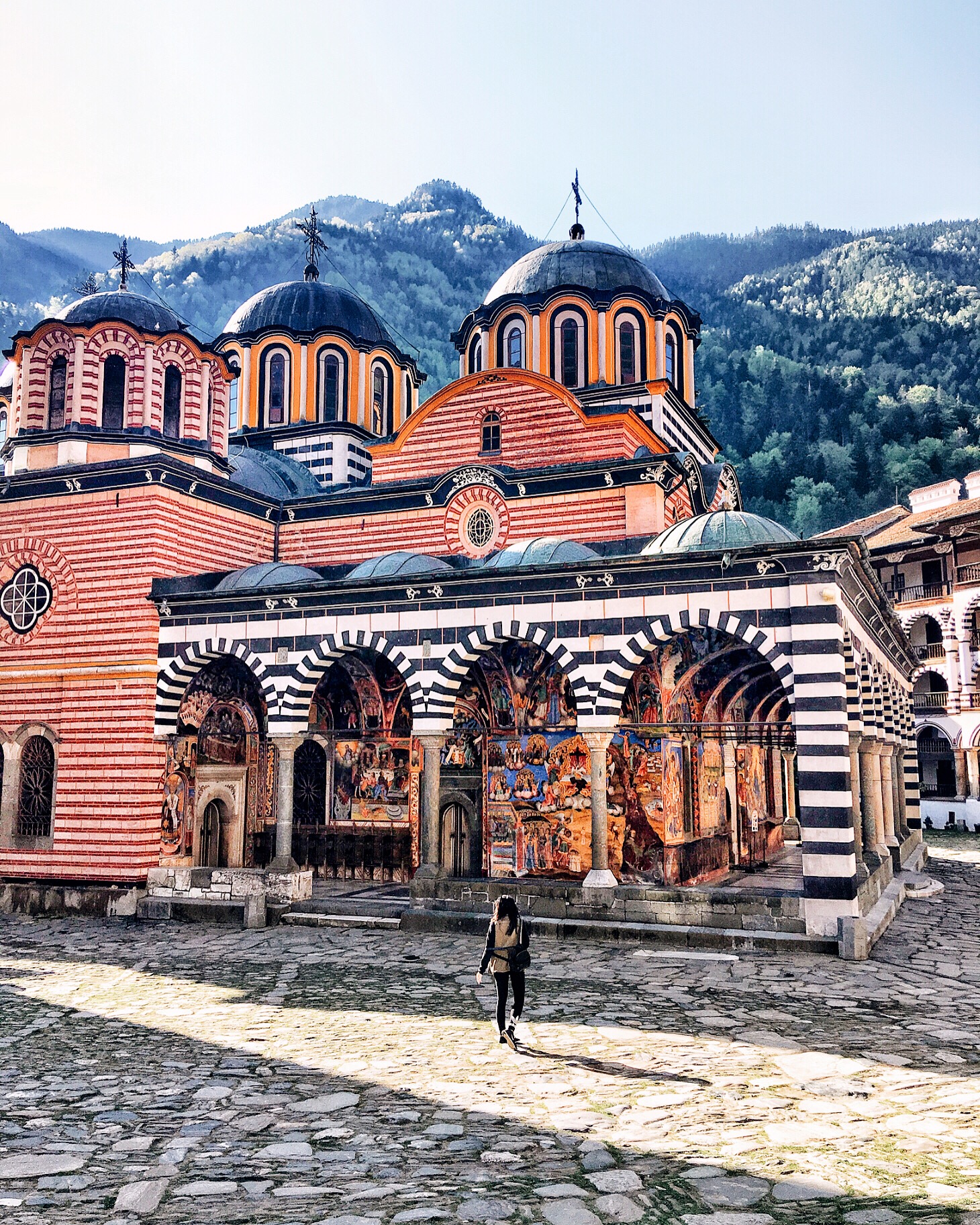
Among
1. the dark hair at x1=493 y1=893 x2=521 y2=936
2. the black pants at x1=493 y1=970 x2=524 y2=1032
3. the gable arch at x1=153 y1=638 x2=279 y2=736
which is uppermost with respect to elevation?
the gable arch at x1=153 y1=638 x2=279 y2=736

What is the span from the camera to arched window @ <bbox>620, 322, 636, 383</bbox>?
21.0 m

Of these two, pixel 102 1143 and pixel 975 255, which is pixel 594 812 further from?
pixel 975 255

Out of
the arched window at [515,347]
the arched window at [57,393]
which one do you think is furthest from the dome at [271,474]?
the arched window at [515,347]

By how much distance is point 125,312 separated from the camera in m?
17.9

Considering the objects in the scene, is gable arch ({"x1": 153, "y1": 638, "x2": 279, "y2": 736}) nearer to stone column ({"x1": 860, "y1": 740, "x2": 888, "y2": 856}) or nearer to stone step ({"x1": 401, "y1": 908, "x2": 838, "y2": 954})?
stone step ({"x1": 401, "y1": 908, "x2": 838, "y2": 954})

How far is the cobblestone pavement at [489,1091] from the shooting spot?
512 centimetres

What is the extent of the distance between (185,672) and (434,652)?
4.35m

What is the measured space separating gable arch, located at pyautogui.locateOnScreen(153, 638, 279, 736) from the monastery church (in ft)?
0.17

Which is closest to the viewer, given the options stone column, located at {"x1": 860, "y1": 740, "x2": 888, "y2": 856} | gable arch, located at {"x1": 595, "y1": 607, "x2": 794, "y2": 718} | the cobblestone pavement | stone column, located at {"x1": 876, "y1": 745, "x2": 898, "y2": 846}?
the cobblestone pavement

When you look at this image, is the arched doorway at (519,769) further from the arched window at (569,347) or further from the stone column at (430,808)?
the arched window at (569,347)

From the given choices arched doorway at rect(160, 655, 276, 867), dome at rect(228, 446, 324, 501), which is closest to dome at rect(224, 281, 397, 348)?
dome at rect(228, 446, 324, 501)

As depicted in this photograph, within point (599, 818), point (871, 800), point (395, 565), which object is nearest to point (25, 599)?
point (395, 565)

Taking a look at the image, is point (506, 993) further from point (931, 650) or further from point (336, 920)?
point (931, 650)

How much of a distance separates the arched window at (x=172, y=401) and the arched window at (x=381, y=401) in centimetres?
710
